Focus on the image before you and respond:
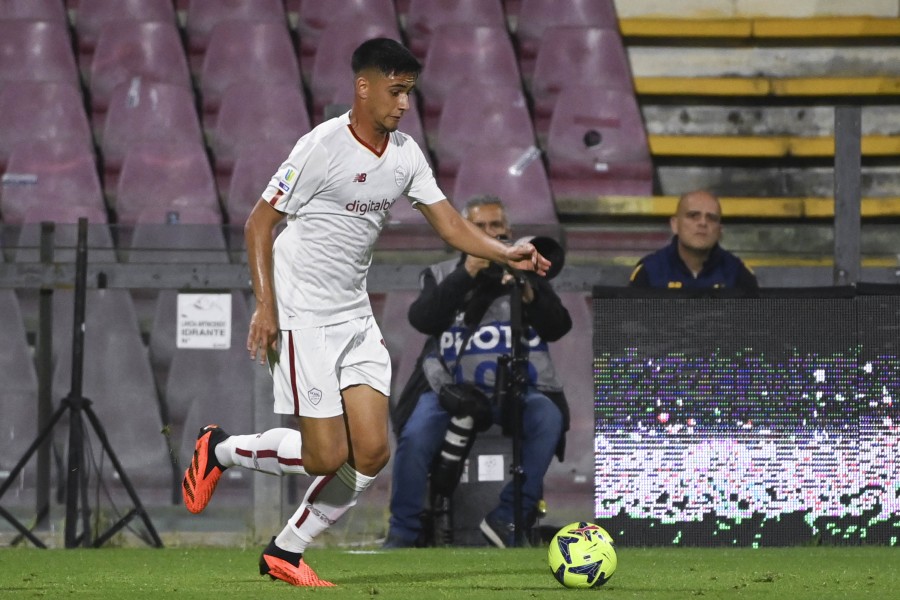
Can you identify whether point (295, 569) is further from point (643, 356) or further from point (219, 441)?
point (643, 356)

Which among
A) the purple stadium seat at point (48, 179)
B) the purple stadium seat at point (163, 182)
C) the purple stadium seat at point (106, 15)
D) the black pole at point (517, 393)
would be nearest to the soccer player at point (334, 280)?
the black pole at point (517, 393)

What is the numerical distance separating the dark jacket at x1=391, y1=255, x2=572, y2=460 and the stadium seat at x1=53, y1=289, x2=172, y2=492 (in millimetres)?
1350

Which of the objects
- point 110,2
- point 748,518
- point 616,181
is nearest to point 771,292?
point 748,518

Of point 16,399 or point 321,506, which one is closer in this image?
point 321,506

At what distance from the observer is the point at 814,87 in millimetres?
11234

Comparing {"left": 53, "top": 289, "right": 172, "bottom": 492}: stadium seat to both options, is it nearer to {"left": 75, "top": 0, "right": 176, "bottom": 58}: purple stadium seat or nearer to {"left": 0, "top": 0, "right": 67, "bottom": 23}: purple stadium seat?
{"left": 75, "top": 0, "right": 176, "bottom": 58}: purple stadium seat

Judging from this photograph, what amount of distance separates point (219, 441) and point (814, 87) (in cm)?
686

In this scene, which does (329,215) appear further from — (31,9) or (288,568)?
(31,9)

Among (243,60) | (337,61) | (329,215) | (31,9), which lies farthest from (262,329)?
(31,9)

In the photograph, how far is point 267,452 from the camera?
220 inches

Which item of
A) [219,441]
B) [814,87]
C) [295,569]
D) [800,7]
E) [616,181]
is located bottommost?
[295,569]

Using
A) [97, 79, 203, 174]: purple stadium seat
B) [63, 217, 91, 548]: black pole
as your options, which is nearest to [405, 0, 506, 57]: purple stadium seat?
[97, 79, 203, 174]: purple stadium seat

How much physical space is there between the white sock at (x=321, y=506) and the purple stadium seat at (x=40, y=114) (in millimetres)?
5761

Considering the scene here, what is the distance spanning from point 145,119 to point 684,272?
469 centimetres
